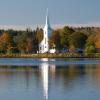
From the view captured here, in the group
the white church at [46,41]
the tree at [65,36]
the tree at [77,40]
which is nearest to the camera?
the tree at [77,40]

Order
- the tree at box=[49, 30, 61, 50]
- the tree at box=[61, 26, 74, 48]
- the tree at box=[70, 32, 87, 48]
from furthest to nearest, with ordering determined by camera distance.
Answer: the tree at box=[49, 30, 61, 50] < the tree at box=[61, 26, 74, 48] < the tree at box=[70, 32, 87, 48]

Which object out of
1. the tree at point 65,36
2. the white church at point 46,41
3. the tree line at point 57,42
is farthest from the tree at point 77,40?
the white church at point 46,41

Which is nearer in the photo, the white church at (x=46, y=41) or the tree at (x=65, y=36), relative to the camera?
the tree at (x=65, y=36)

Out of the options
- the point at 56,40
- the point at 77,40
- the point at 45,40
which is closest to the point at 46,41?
the point at 45,40

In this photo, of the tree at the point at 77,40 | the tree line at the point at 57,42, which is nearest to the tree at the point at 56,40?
the tree line at the point at 57,42

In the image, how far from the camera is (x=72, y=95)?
96.8 ft

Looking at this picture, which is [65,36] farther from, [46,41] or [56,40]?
[46,41]

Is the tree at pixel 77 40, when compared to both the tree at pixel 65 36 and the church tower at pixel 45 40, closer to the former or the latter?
the tree at pixel 65 36

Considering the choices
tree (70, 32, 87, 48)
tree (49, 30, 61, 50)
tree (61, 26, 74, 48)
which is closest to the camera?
tree (70, 32, 87, 48)

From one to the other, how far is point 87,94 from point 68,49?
120m

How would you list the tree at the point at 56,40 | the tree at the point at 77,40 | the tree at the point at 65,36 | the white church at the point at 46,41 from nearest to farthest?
the tree at the point at 77,40 → the tree at the point at 65,36 → the tree at the point at 56,40 → the white church at the point at 46,41

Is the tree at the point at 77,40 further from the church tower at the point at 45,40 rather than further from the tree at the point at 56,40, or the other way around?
the church tower at the point at 45,40

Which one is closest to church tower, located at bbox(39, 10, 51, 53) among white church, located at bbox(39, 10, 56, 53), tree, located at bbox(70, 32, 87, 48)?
white church, located at bbox(39, 10, 56, 53)

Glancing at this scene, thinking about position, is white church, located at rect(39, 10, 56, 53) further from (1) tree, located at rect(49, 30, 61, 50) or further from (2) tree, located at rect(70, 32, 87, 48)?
(2) tree, located at rect(70, 32, 87, 48)
